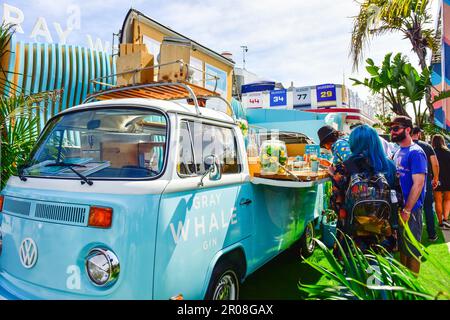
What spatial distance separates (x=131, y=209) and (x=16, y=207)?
3.37ft

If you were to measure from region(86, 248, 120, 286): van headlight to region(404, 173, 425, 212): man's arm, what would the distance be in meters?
2.75

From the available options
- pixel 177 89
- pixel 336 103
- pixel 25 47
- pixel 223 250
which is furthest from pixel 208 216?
pixel 336 103

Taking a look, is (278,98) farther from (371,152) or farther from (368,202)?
(368,202)

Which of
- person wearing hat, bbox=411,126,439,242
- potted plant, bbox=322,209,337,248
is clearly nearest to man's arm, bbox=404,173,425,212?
potted plant, bbox=322,209,337,248

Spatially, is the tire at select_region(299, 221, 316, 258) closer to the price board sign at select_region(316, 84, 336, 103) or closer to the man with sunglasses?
the man with sunglasses

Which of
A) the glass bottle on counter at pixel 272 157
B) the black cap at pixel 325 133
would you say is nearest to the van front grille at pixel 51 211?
the glass bottle on counter at pixel 272 157

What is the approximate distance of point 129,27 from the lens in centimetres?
429

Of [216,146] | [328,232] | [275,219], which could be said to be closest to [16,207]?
[216,146]

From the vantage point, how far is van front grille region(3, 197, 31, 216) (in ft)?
7.48

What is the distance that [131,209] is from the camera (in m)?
1.97

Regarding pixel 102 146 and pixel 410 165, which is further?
pixel 410 165

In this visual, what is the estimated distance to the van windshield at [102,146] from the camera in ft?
7.56
